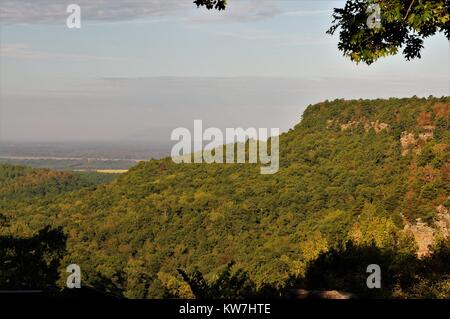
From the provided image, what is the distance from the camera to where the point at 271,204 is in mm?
83688

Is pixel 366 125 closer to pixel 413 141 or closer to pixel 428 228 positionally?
pixel 413 141

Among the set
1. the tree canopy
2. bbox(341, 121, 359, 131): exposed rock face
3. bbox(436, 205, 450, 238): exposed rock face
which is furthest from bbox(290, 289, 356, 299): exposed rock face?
bbox(341, 121, 359, 131): exposed rock face

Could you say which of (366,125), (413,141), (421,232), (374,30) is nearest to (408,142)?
(413,141)

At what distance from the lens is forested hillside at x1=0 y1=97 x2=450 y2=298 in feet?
198

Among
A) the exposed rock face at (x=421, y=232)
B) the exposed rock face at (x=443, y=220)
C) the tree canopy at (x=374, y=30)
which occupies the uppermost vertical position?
the tree canopy at (x=374, y=30)

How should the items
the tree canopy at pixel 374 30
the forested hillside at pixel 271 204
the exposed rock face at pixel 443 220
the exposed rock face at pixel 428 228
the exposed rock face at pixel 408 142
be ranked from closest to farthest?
the tree canopy at pixel 374 30
the exposed rock face at pixel 443 220
the exposed rock face at pixel 428 228
the forested hillside at pixel 271 204
the exposed rock face at pixel 408 142

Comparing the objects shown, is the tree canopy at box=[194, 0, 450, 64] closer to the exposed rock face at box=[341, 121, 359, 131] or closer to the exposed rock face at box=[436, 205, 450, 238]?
the exposed rock face at box=[436, 205, 450, 238]

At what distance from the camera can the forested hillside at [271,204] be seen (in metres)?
60.2

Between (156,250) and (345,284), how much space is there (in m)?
66.3

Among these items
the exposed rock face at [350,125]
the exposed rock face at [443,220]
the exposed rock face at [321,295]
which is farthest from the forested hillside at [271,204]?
the exposed rock face at [321,295]

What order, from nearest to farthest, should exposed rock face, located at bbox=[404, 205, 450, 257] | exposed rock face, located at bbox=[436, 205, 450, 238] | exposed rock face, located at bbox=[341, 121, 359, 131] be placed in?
exposed rock face, located at bbox=[436, 205, 450, 238]
exposed rock face, located at bbox=[404, 205, 450, 257]
exposed rock face, located at bbox=[341, 121, 359, 131]

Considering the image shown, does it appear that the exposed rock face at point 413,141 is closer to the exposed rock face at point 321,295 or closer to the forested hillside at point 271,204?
the forested hillside at point 271,204

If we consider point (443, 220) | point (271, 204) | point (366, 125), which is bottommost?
point (443, 220)
